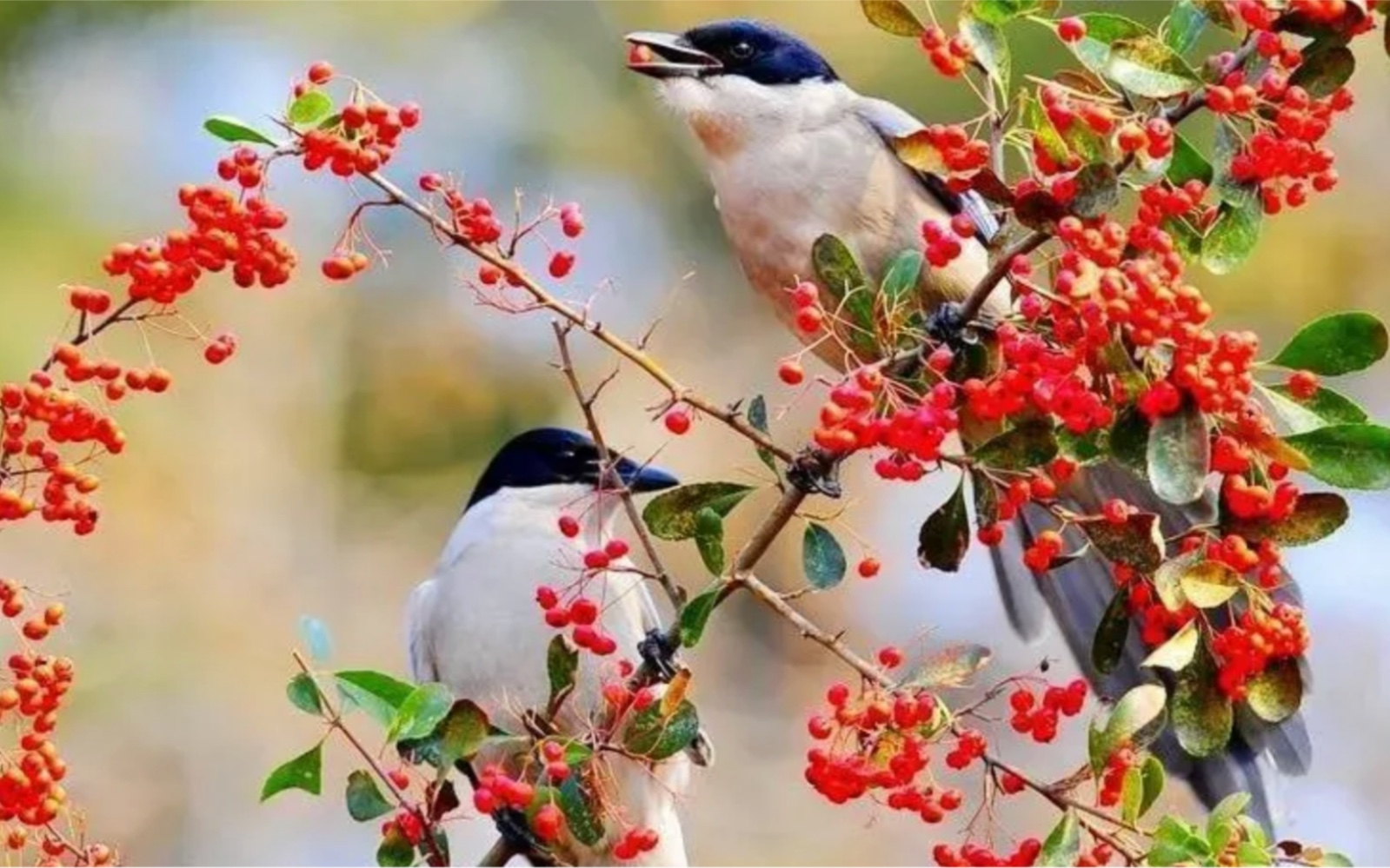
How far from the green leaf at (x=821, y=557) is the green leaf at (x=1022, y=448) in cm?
20

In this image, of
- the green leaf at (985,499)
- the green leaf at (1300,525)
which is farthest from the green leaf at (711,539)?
the green leaf at (1300,525)

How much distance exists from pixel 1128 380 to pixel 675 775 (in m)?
1.74

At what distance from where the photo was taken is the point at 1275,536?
6.01 ft

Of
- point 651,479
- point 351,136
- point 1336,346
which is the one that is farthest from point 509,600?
point 1336,346

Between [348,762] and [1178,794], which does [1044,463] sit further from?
[348,762]

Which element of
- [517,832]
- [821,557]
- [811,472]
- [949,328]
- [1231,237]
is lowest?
[517,832]

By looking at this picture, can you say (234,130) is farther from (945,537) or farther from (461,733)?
(945,537)

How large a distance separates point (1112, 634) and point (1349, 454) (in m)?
0.27

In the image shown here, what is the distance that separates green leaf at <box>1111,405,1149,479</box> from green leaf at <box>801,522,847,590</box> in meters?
0.30

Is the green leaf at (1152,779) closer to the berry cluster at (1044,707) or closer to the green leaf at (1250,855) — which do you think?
the green leaf at (1250,855)

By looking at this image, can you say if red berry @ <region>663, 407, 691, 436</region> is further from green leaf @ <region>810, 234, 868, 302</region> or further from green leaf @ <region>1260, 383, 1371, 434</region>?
green leaf @ <region>1260, 383, 1371, 434</region>

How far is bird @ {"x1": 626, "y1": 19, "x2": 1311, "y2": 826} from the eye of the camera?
3262mm

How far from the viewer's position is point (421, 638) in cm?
378

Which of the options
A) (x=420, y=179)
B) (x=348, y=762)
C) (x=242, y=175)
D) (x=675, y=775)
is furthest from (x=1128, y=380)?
(x=348, y=762)
